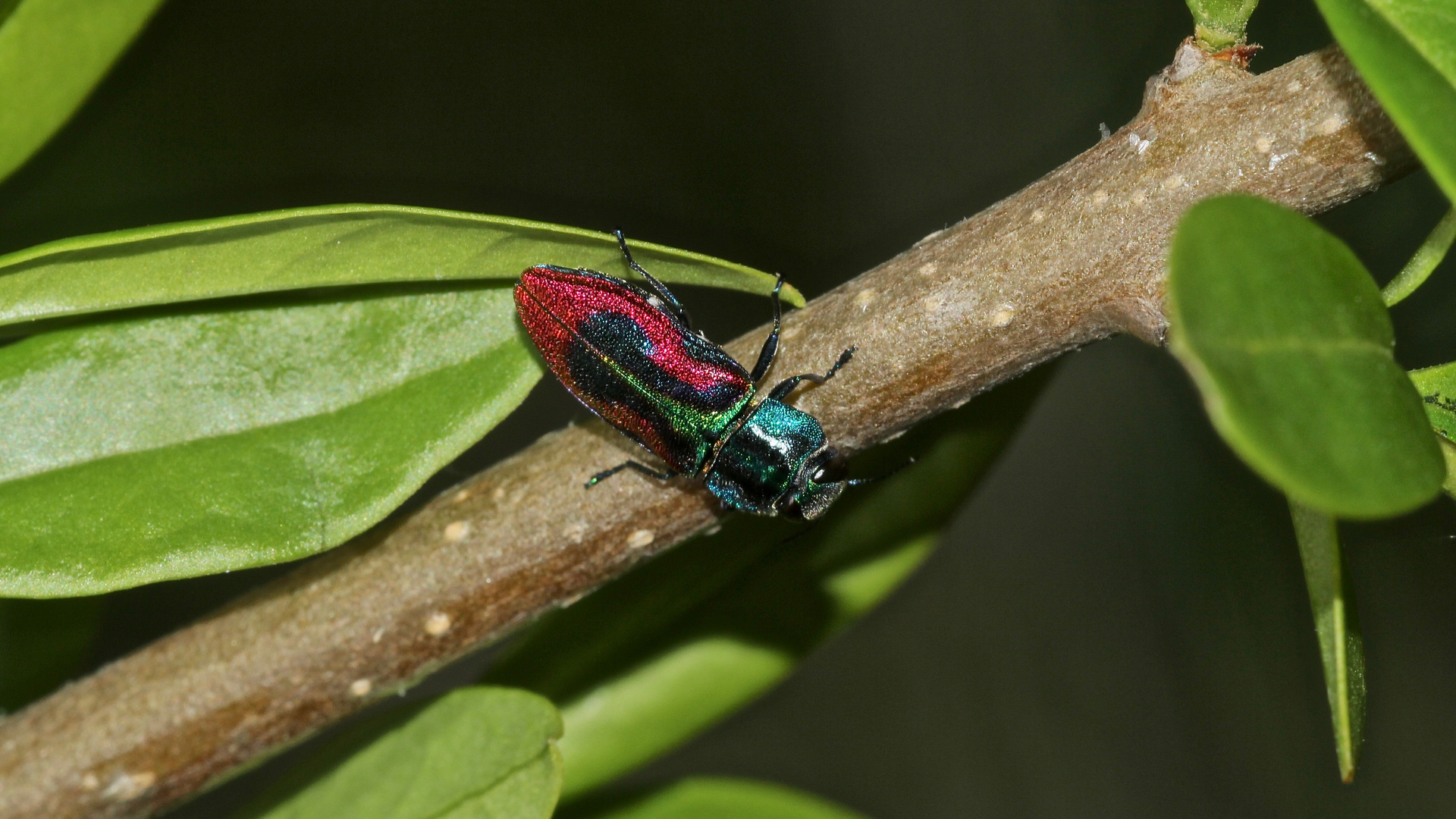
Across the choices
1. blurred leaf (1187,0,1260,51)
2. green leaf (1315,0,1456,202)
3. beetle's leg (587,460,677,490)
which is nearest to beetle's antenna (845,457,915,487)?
beetle's leg (587,460,677,490)

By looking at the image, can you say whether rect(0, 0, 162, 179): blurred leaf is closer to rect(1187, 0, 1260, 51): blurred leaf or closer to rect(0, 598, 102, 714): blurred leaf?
rect(0, 598, 102, 714): blurred leaf

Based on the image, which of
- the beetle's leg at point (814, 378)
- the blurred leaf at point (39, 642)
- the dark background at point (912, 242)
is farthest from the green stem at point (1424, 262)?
the blurred leaf at point (39, 642)

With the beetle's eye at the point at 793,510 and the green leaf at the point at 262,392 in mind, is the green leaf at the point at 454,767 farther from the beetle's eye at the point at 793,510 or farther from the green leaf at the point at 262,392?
the beetle's eye at the point at 793,510

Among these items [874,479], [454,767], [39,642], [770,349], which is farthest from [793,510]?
[39,642]

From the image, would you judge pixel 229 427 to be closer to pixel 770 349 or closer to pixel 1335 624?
pixel 770 349

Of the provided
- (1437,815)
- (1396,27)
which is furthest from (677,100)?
(1437,815)

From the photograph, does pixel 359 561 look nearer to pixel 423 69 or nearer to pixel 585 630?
pixel 585 630
